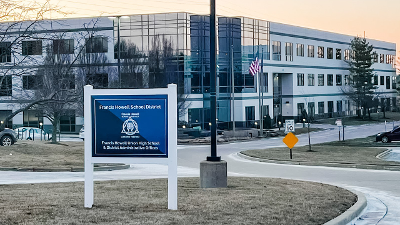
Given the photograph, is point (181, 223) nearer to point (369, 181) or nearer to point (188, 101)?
point (369, 181)

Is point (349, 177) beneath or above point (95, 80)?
beneath

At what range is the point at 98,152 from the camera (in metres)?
12.5

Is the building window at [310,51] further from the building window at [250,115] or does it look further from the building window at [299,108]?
the building window at [250,115]

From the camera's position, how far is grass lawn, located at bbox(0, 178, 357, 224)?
11156 mm

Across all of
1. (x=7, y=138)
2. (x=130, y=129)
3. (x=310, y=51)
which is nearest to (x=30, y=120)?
(x=7, y=138)

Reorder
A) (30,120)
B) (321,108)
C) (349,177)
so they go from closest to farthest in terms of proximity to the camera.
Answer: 1. (349,177)
2. (30,120)
3. (321,108)

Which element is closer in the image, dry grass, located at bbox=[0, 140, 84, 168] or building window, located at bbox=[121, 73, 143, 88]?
dry grass, located at bbox=[0, 140, 84, 168]

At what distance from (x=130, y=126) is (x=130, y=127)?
19 millimetres

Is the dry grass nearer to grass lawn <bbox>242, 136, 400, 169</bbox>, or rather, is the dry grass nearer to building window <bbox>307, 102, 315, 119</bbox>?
grass lawn <bbox>242, 136, 400, 169</bbox>

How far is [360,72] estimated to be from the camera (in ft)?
308

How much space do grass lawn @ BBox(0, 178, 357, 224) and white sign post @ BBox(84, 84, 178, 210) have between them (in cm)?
72

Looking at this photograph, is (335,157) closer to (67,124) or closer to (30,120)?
(67,124)

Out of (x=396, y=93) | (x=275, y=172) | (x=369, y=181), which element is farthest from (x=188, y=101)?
(x=396, y=93)

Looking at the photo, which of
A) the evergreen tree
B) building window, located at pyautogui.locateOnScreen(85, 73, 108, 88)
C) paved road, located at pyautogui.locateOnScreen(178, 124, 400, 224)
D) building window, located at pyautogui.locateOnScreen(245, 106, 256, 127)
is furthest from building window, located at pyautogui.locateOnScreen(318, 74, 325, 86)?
paved road, located at pyautogui.locateOnScreen(178, 124, 400, 224)
